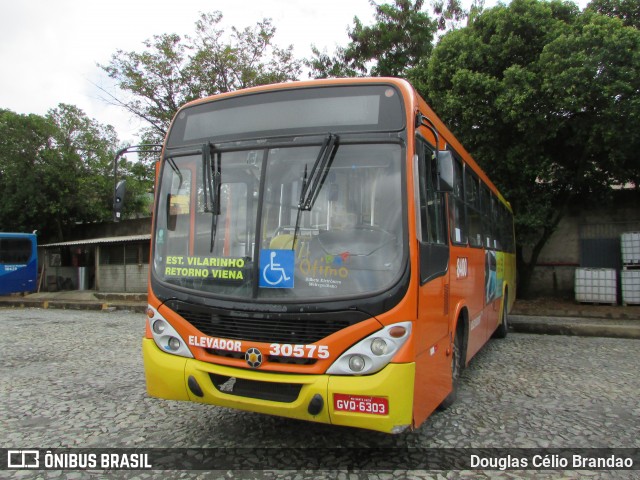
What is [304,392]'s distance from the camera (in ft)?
10.3

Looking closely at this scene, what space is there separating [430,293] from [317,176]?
1218mm

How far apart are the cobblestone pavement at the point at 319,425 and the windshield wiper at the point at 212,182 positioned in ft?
5.69

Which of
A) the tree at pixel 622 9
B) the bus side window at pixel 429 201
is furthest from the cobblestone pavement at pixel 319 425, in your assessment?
the tree at pixel 622 9

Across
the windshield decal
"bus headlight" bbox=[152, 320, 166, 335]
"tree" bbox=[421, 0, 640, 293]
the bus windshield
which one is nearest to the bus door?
the bus windshield

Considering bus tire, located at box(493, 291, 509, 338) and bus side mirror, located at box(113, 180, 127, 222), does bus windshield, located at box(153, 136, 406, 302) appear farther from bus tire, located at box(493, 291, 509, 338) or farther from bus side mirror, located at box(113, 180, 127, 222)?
bus tire, located at box(493, 291, 509, 338)

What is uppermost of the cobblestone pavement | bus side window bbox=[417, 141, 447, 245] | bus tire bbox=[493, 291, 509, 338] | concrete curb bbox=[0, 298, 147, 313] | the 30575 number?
bus side window bbox=[417, 141, 447, 245]

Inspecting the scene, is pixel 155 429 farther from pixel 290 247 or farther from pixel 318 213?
pixel 318 213

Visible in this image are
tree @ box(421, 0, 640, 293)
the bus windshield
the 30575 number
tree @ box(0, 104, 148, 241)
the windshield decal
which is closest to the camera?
the 30575 number

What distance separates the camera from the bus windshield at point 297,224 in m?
3.25

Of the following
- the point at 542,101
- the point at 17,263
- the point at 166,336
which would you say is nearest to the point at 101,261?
the point at 17,263

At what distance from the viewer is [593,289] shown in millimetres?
12250

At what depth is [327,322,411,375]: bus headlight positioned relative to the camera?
3.06 meters

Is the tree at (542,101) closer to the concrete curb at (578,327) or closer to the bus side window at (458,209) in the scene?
the concrete curb at (578,327)

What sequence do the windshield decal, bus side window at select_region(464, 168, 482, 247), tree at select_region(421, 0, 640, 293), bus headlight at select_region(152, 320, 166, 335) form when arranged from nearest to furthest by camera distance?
the windshield decal, bus headlight at select_region(152, 320, 166, 335), bus side window at select_region(464, 168, 482, 247), tree at select_region(421, 0, 640, 293)
